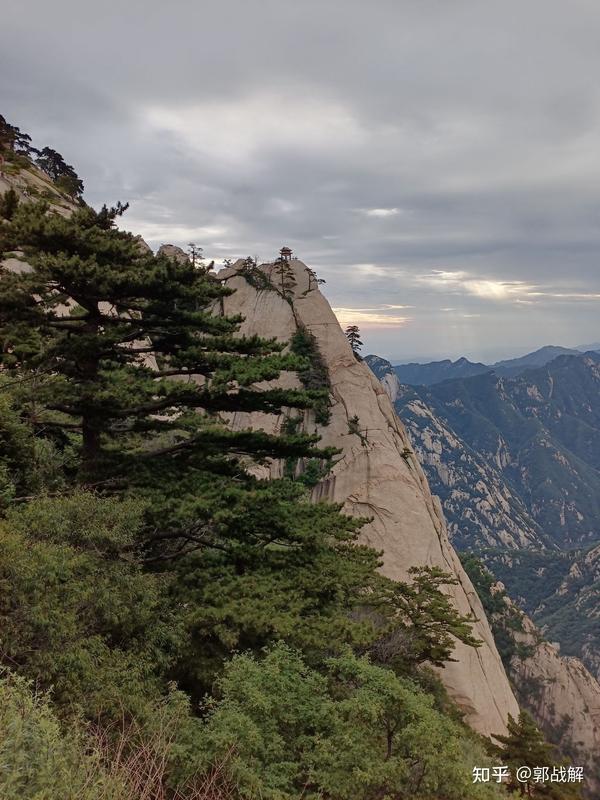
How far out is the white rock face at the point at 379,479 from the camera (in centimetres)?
3634

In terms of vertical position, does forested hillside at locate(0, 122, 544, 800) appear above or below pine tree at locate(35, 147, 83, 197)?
below

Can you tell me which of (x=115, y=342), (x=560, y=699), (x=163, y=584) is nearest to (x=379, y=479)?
(x=115, y=342)

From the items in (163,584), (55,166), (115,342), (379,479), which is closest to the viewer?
(163,584)

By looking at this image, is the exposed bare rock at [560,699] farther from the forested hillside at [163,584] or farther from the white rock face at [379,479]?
the forested hillside at [163,584]

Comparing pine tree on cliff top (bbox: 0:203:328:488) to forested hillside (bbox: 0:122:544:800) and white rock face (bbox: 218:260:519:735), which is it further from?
white rock face (bbox: 218:260:519:735)

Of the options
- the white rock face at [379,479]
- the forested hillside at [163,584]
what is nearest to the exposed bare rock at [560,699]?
the white rock face at [379,479]

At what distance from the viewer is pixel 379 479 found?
142 ft

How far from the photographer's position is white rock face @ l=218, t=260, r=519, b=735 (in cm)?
3634

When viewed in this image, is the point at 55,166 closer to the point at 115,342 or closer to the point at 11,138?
the point at 11,138

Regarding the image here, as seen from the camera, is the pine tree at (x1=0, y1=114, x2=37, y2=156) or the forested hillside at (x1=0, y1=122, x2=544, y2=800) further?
the pine tree at (x1=0, y1=114, x2=37, y2=156)

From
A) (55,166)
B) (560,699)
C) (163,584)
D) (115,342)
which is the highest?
(55,166)

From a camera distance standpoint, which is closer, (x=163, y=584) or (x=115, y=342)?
(x=163, y=584)

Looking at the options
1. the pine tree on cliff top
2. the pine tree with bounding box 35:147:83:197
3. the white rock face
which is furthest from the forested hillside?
the pine tree with bounding box 35:147:83:197

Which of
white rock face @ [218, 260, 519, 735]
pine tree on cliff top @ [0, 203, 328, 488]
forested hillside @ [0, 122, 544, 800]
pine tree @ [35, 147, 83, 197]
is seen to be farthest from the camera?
pine tree @ [35, 147, 83, 197]
